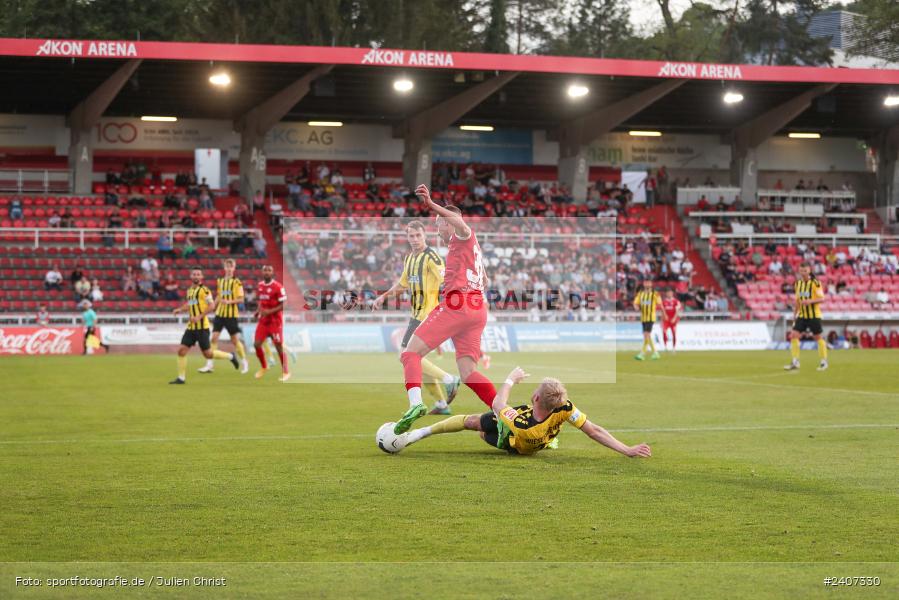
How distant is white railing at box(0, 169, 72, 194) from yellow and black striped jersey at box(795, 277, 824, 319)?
2946 centimetres

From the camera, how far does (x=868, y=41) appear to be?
65.9 meters

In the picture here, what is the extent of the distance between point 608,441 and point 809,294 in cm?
1687

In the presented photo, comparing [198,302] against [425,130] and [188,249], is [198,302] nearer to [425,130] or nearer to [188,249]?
[188,249]

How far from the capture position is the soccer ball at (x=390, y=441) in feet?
35.5


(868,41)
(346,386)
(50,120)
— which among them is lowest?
(346,386)

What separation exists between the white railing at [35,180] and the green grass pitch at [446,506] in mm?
31684

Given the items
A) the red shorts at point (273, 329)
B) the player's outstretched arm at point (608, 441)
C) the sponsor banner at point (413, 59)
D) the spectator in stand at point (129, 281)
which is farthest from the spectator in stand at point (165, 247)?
the player's outstretched arm at point (608, 441)

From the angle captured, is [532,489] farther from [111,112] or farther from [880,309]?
[111,112]

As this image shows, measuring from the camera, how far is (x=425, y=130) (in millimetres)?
48156

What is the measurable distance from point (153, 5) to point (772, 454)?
5351 cm

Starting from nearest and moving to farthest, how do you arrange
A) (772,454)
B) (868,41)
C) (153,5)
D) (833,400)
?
(772,454)
(833,400)
(153,5)
(868,41)

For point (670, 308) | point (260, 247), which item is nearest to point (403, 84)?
point (260, 247)

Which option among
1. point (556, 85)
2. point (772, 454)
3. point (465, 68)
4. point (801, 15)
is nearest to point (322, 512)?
point (772, 454)

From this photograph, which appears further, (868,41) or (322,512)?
(868,41)
